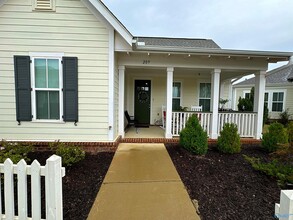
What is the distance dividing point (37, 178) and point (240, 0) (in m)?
13.4

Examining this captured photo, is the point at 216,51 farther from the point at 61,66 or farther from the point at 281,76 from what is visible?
the point at 281,76

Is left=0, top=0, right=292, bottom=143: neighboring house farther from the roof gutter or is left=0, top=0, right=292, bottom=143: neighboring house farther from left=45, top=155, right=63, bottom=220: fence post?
left=45, top=155, right=63, bottom=220: fence post

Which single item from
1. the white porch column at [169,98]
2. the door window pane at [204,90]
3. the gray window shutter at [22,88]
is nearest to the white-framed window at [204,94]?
the door window pane at [204,90]

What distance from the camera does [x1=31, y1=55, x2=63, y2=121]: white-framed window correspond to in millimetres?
4469

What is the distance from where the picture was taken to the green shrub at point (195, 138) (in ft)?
14.3

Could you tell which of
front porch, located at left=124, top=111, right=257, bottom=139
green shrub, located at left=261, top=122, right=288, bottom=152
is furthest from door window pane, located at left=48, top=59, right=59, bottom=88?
green shrub, located at left=261, top=122, right=288, bottom=152

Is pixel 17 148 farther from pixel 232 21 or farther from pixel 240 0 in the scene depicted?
pixel 232 21

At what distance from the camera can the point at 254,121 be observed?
5.90 metres

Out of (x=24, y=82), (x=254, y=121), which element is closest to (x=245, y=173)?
(x=254, y=121)

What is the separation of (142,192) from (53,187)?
1502 millimetres

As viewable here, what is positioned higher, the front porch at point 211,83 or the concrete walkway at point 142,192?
the front porch at point 211,83

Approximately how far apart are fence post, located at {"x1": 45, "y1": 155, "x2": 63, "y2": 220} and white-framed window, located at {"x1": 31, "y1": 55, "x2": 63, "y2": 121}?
10.9 ft

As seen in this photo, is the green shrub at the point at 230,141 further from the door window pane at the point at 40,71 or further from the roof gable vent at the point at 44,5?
the roof gable vent at the point at 44,5

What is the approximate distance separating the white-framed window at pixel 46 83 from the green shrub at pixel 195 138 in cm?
346
